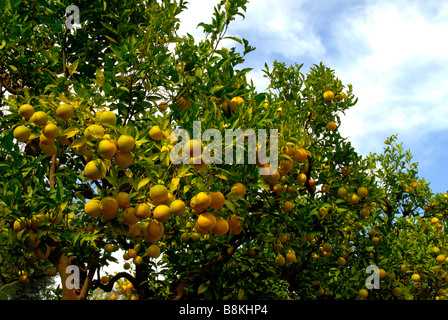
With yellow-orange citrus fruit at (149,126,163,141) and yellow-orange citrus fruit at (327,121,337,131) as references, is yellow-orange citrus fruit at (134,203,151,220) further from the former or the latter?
yellow-orange citrus fruit at (327,121,337,131)

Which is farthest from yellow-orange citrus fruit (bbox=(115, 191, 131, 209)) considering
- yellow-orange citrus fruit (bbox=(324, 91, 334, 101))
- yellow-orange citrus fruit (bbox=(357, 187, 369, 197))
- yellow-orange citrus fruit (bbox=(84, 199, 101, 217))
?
yellow-orange citrus fruit (bbox=(324, 91, 334, 101))

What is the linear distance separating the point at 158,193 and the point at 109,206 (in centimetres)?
37

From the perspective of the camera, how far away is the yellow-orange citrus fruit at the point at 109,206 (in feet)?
6.81

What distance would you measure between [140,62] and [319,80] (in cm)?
244

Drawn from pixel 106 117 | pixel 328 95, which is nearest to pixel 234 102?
pixel 106 117

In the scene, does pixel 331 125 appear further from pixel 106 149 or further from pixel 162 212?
pixel 106 149

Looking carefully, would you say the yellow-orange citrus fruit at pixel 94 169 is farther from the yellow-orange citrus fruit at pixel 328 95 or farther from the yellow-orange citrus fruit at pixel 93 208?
the yellow-orange citrus fruit at pixel 328 95

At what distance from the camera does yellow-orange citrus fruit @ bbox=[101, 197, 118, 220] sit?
2076 mm

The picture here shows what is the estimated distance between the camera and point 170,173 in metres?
2.17

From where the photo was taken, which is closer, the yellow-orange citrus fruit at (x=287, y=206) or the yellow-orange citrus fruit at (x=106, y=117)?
the yellow-orange citrus fruit at (x=106, y=117)

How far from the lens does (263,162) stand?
258 cm

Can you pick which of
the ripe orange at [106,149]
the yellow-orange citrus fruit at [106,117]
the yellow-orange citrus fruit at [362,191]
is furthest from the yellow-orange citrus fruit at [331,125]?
the ripe orange at [106,149]
